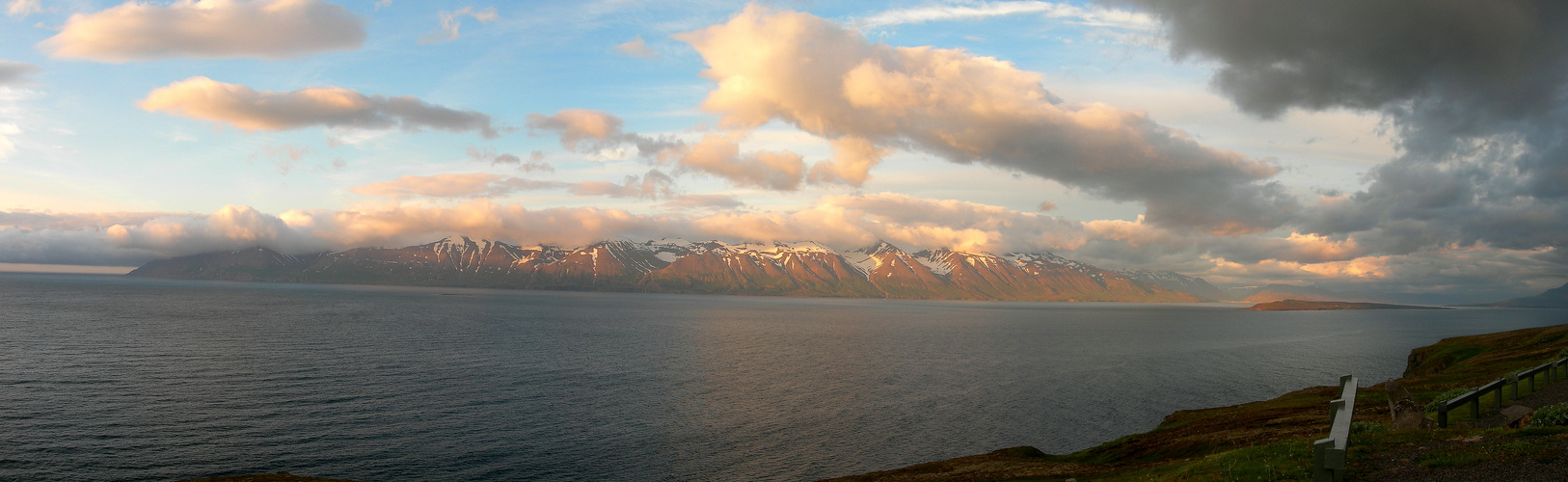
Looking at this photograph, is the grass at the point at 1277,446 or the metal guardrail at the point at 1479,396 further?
the metal guardrail at the point at 1479,396

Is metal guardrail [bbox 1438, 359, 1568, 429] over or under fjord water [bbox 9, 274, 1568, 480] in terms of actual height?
over

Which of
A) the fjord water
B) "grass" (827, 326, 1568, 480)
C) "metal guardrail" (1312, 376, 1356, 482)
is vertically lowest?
the fjord water

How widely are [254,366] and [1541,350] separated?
169441 mm

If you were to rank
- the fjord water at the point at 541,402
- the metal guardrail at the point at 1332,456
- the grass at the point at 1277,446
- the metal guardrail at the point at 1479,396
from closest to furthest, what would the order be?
the metal guardrail at the point at 1332,456 → the grass at the point at 1277,446 → the metal guardrail at the point at 1479,396 → the fjord water at the point at 541,402

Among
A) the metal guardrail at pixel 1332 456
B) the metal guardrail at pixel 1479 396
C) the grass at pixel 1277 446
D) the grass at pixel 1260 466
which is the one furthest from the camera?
the metal guardrail at pixel 1479 396

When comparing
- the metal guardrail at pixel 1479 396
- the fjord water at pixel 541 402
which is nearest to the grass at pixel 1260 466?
the metal guardrail at pixel 1479 396

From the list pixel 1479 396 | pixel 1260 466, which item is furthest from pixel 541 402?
pixel 1479 396

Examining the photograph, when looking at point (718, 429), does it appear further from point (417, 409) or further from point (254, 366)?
point (254, 366)

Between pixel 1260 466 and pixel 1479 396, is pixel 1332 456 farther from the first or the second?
pixel 1479 396

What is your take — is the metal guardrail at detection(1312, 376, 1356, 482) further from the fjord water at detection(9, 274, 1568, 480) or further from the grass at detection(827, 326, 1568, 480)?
the fjord water at detection(9, 274, 1568, 480)

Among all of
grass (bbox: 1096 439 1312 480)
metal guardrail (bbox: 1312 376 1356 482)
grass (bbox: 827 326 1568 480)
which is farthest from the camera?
grass (bbox: 1096 439 1312 480)

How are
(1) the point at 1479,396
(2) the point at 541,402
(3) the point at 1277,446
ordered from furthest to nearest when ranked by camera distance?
(2) the point at 541,402
(1) the point at 1479,396
(3) the point at 1277,446

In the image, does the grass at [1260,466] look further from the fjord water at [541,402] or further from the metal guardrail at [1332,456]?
the fjord water at [541,402]

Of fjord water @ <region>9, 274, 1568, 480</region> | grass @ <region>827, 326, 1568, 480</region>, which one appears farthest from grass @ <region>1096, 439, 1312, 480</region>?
fjord water @ <region>9, 274, 1568, 480</region>
